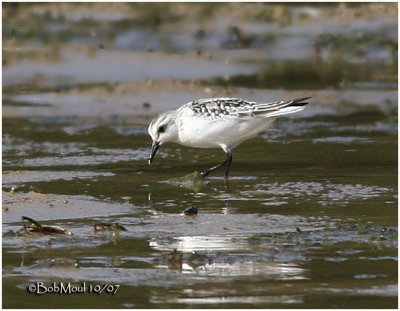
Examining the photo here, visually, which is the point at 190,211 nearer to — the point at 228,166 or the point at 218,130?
the point at 218,130

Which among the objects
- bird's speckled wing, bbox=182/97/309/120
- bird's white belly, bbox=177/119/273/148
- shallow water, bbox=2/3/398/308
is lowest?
shallow water, bbox=2/3/398/308

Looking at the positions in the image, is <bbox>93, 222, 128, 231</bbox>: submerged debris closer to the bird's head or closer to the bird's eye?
the bird's head

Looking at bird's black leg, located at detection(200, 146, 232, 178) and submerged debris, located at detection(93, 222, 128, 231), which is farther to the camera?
bird's black leg, located at detection(200, 146, 232, 178)

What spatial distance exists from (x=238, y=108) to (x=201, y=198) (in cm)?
128

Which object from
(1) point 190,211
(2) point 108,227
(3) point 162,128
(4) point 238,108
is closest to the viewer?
(2) point 108,227

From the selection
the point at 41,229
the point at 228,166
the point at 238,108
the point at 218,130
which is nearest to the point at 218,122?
the point at 218,130

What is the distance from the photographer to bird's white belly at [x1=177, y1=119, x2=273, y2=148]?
1165 cm

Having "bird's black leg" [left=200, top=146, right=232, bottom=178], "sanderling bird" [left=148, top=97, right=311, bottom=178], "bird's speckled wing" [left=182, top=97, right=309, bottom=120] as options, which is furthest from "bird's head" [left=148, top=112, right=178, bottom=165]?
"bird's black leg" [left=200, top=146, right=232, bottom=178]

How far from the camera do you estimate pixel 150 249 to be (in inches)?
336

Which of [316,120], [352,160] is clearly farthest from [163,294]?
[316,120]

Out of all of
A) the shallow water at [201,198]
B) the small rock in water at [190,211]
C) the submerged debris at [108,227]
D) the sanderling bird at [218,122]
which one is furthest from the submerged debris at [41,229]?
the sanderling bird at [218,122]

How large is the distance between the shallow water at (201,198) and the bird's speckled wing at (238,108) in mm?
586

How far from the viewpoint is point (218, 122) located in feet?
38.2

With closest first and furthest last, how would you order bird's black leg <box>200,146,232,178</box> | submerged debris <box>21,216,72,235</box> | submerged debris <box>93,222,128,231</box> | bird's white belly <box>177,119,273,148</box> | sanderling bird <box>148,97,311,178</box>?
1. submerged debris <box>21,216,72,235</box>
2. submerged debris <box>93,222,128,231</box>
3. sanderling bird <box>148,97,311,178</box>
4. bird's white belly <box>177,119,273,148</box>
5. bird's black leg <box>200,146,232,178</box>
